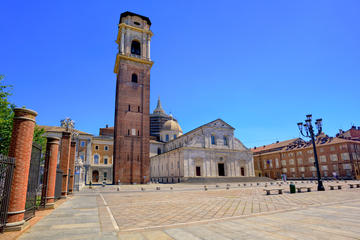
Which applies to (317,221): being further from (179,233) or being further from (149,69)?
(149,69)

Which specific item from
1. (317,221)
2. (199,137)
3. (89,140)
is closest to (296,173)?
(199,137)

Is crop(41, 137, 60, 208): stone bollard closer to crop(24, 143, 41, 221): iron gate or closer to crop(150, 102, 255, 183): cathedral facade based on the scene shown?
crop(24, 143, 41, 221): iron gate

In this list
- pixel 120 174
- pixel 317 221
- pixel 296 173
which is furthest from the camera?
pixel 296 173

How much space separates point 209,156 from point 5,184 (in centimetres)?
4378

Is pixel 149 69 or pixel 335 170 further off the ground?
pixel 149 69

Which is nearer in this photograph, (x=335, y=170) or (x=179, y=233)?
(x=179, y=233)

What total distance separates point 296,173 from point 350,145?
14809 mm

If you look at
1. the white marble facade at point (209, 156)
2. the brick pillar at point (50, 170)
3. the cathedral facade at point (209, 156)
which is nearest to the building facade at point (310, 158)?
the cathedral facade at point (209, 156)

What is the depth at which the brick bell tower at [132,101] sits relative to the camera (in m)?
40.0

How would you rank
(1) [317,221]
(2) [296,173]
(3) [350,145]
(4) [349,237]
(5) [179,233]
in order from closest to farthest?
(4) [349,237] → (5) [179,233] → (1) [317,221] → (3) [350,145] → (2) [296,173]

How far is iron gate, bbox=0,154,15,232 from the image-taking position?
5652 mm

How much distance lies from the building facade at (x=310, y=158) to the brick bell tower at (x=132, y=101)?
4097 cm

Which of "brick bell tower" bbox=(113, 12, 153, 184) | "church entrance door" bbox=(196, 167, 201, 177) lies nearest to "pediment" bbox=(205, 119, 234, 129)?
"church entrance door" bbox=(196, 167, 201, 177)

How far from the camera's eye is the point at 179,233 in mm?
5414
